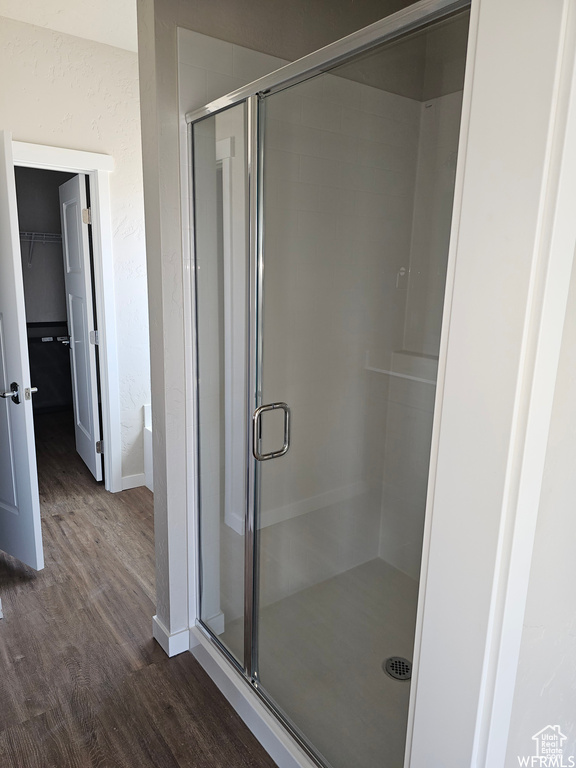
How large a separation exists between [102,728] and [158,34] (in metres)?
2.27

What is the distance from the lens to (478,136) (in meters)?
0.80

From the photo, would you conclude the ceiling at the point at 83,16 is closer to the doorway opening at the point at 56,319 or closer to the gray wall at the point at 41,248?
the doorway opening at the point at 56,319

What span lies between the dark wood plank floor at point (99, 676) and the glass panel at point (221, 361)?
0.26 meters

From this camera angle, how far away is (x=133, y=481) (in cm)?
362

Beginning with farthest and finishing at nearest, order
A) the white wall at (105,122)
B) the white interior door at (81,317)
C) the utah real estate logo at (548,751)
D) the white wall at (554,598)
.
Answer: the white interior door at (81,317), the white wall at (105,122), the utah real estate logo at (548,751), the white wall at (554,598)

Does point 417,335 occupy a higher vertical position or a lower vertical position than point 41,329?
higher

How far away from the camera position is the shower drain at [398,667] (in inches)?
73.8

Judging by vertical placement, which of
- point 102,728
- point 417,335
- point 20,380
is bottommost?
point 102,728

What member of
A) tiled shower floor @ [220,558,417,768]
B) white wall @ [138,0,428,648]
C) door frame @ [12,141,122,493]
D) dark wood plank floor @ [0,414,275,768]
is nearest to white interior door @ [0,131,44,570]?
dark wood plank floor @ [0,414,275,768]

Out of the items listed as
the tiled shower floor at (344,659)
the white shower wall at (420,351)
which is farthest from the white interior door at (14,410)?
the white shower wall at (420,351)

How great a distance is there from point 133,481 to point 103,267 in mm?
1434

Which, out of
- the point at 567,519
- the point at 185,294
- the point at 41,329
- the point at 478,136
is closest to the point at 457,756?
the point at 567,519

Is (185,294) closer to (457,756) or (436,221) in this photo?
(436,221)

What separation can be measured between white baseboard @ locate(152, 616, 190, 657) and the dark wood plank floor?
3 cm
